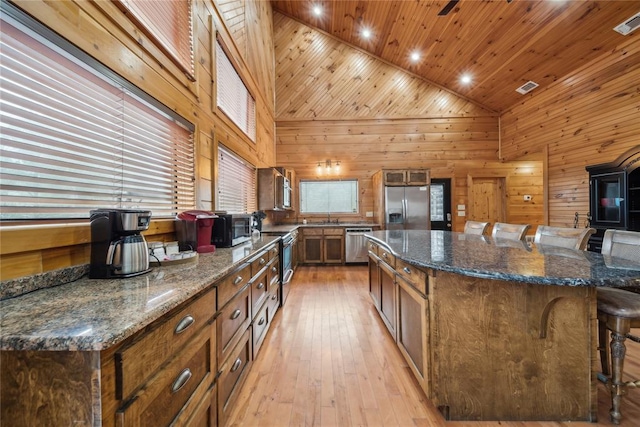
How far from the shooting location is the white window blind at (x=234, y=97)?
283 cm

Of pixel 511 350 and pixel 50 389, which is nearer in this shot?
pixel 50 389

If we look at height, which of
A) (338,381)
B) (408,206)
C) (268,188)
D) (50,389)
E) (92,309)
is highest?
(268,188)

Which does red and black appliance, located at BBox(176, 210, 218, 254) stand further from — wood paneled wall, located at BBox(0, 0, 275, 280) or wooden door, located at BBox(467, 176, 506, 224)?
wooden door, located at BBox(467, 176, 506, 224)

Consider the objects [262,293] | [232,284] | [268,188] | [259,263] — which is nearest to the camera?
[232,284]

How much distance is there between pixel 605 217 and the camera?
12.0ft

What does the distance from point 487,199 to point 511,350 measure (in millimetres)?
5597

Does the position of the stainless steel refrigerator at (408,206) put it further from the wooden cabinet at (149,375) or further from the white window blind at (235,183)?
the wooden cabinet at (149,375)

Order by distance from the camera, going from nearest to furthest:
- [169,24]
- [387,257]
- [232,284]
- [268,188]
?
[232,284] → [169,24] → [387,257] → [268,188]

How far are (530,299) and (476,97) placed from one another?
5.90 metres

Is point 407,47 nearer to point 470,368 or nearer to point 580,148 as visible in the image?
point 580,148

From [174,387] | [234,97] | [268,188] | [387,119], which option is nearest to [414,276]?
[174,387]

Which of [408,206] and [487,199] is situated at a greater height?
[487,199]

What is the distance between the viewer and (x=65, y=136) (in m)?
1.15

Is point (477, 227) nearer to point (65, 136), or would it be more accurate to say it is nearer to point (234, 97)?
point (234, 97)
